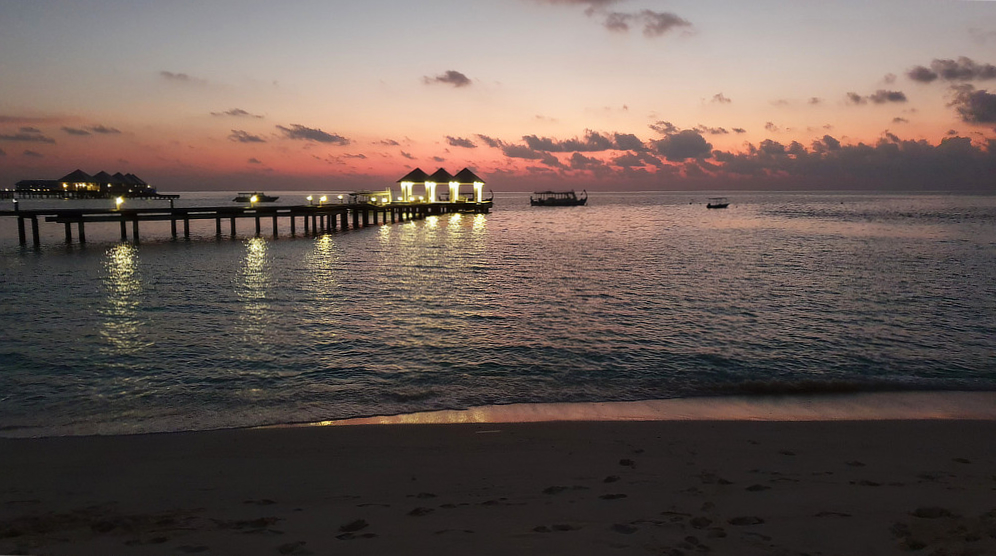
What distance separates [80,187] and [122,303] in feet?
491

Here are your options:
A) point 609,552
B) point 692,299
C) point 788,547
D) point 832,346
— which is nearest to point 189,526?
point 609,552

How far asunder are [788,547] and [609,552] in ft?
4.09

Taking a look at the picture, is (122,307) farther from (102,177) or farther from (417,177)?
(102,177)

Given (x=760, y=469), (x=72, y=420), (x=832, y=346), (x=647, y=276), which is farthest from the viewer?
(x=647, y=276)

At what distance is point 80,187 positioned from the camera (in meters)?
Answer: 134

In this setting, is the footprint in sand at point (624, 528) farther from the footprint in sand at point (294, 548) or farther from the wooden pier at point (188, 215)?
the wooden pier at point (188, 215)

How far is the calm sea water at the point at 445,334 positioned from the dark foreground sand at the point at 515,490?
159 centimetres

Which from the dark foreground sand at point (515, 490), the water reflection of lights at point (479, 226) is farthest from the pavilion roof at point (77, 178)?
the dark foreground sand at point (515, 490)

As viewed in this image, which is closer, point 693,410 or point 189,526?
point 189,526

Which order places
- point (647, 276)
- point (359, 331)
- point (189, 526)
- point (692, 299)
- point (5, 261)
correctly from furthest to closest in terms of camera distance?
point (5, 261)
point (647, 276)
point (692, 299)
point (359, 331)
point (189, 526)

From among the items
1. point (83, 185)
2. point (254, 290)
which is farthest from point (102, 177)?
point (254, 290)

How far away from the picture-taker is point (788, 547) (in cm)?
386

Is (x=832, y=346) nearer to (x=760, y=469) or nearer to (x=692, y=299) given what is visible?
(x=692, y=299)

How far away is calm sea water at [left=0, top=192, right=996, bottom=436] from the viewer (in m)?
8.41
